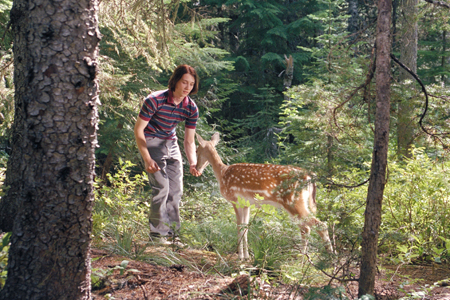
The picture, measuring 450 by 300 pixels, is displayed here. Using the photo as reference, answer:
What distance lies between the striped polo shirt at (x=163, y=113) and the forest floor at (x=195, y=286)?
59.4 inches

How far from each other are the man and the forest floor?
2.92 ft

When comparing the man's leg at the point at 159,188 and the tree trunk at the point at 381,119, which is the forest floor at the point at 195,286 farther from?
the man's leg at the point at 159,188

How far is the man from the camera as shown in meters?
4.46

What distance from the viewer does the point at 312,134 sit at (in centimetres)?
749

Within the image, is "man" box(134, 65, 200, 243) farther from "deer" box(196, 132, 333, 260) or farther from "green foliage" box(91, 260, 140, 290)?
"green foliage" box(91, 260, 140, 290)

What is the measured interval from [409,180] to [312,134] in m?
2.87

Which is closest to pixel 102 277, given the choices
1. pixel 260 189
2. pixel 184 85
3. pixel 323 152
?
Result: pixel 184 85

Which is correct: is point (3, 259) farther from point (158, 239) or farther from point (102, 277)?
point (158, 239)

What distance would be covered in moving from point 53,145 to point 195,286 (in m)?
1.63

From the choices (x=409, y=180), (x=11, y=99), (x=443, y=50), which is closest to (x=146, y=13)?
(x=11, y=99)

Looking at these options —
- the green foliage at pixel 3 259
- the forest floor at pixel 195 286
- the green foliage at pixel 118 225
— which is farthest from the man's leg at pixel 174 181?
the green foliage at pixel 3 259

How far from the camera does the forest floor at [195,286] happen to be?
303cm

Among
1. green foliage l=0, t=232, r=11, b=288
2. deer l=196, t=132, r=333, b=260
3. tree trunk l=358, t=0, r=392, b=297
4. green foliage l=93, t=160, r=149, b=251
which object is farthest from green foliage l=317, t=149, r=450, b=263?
green foliage l=0, t=232, r=11, b=288

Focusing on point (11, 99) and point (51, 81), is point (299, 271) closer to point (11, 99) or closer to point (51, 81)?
point (51, 81)
